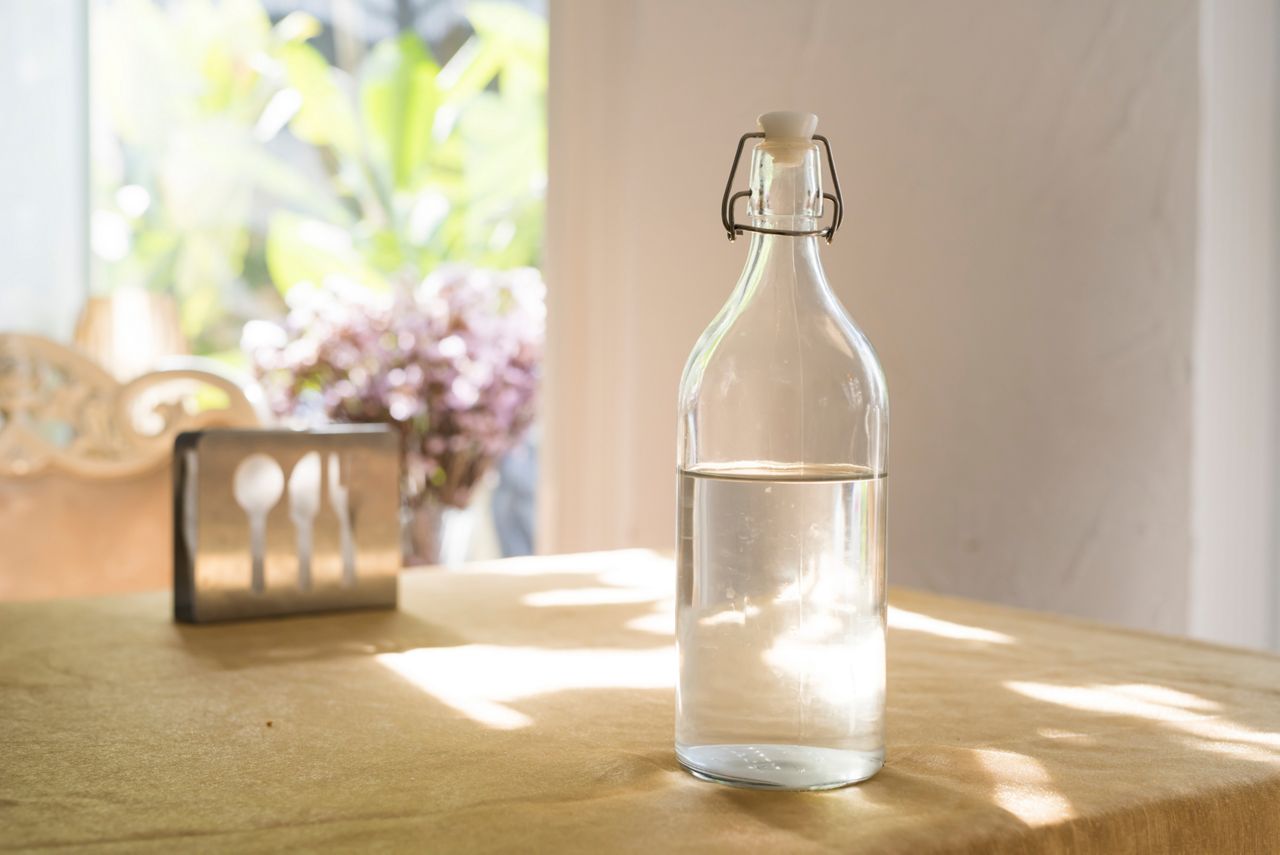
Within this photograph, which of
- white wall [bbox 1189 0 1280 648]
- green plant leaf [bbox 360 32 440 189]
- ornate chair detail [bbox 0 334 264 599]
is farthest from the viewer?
green plant leaf [bbox 360 32 440 189]

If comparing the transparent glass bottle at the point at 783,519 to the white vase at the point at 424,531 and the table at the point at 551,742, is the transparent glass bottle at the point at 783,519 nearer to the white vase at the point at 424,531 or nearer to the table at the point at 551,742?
the table at the point at 551,742

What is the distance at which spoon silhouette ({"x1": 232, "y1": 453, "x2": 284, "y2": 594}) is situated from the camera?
3.36 feet

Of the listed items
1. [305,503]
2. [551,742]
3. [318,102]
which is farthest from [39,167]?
[551,742]

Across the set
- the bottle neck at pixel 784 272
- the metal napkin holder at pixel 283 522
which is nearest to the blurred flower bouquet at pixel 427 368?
the metal napkin holder at pixel 283 522

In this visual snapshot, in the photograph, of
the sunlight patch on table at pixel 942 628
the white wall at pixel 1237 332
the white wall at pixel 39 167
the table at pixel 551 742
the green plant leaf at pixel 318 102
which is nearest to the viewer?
the table at pixel 551 742

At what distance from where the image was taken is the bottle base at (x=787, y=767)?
573mm

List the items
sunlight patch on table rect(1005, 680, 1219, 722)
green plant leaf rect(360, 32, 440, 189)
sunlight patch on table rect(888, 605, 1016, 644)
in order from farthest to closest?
1. green plant leaf rect(360, 32, 440, 189)
2. sunlight patch on table rect(888, 605, 1016, 644)
3. sunlight patch on table rect(1005, 680, 1219, 722)

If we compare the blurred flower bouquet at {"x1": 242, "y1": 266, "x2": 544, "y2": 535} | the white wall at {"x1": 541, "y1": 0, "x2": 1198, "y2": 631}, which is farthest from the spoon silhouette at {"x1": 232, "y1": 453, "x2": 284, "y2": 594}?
the blurred flower bouquet at {"x1": 242, "y1": 266, "x2": 544, "y2": 535}

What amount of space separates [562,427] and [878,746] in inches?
75.6

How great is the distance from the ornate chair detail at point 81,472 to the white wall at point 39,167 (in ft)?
2.78

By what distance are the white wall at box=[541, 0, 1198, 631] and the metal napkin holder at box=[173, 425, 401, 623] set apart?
818 millimetres

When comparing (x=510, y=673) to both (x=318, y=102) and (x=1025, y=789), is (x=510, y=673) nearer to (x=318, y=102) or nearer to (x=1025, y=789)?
(x=1025, y=789)

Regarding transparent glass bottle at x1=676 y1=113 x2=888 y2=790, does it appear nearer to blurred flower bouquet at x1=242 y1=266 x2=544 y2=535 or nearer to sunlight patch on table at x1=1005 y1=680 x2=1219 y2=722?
sunlight patch on table at x1=1005 y1=680 x2=1219 y2=722

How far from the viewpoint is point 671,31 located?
218cm
